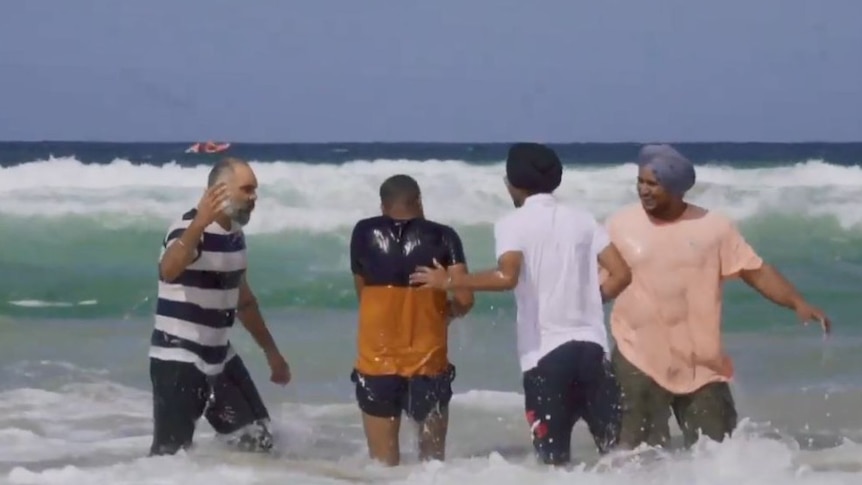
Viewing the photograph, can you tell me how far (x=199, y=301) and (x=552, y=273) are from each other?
1.30 meters

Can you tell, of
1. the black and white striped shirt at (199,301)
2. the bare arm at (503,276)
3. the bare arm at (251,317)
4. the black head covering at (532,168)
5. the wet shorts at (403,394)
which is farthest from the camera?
Answer: the bare arm at (251,317)

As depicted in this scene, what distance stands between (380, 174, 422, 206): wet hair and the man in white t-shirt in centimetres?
39

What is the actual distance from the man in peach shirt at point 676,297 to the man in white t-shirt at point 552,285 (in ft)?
0.38

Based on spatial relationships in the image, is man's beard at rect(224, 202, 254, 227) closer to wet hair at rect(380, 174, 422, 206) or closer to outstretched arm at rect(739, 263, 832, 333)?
wet hair at rect(380, 174, 422, 206)

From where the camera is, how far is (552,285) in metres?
4.68

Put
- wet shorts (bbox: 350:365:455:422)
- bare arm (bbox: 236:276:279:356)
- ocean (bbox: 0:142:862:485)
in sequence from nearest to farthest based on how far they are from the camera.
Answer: wet shorts (bbox: 350:365:455:422) < ocean (bbox: 0:142:862:485) < bare arm (bbox: 236:276:279:356)

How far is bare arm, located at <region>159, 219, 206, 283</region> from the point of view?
15.6 feet

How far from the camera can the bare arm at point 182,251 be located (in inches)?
188

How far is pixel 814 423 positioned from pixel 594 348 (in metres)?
3.34

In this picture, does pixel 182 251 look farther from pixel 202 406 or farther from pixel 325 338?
pixel 325 338

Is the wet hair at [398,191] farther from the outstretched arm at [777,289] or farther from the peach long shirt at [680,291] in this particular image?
the outstretched arm at [777,289]

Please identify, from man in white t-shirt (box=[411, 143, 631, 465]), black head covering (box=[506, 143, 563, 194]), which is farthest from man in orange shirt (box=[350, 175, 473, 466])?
black head covering (box=[506, 143, 563, 194])

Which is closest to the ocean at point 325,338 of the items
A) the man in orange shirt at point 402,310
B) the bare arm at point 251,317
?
the man in orange shirt at point 402,310

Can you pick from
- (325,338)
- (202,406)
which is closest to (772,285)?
(202,406)
